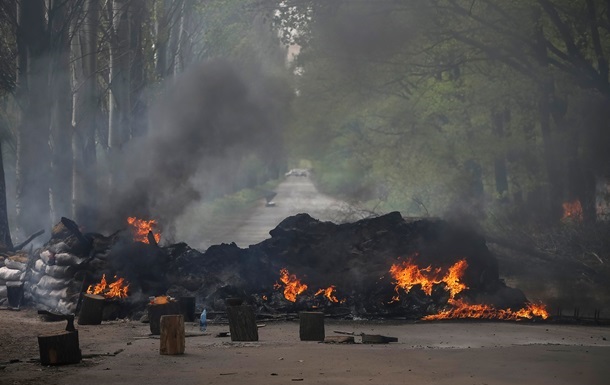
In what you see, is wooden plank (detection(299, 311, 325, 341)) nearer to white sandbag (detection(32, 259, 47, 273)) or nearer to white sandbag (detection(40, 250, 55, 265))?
white sandbag (detection(40, 250, 55, 265))

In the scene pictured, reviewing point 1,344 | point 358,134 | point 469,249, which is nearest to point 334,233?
point 469,249

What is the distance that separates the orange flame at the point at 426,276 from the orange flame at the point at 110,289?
208 inches

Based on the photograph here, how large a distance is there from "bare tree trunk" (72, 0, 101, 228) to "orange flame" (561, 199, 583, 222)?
43.5 ft

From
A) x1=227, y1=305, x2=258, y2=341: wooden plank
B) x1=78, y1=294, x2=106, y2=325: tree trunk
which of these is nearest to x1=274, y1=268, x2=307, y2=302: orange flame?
x1=78, y1=294, x2=106, y2=325: tree trunk

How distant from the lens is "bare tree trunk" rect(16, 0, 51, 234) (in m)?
26.9

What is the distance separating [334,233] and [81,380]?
450 inches

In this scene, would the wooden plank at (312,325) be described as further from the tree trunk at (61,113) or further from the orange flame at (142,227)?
the tree trunk at (61,113)

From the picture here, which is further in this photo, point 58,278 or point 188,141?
point 188,141

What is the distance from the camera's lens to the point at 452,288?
826 inches

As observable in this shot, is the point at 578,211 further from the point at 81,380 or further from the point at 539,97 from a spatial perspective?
the point at 81,380

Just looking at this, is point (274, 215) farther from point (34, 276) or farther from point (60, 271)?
point (60, 271)

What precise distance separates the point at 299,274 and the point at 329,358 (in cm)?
774

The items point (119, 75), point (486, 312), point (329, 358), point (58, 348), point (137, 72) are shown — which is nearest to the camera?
point (58, 348)

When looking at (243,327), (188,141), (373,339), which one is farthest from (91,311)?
(188,141)
